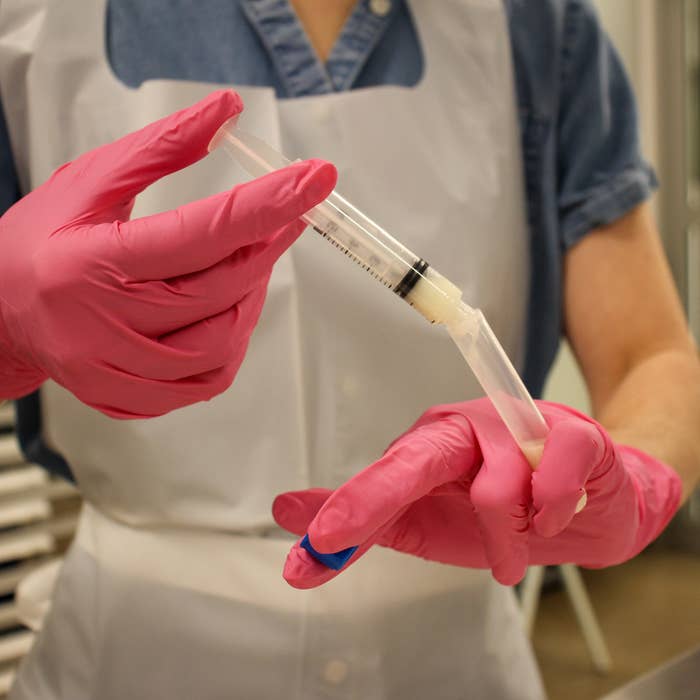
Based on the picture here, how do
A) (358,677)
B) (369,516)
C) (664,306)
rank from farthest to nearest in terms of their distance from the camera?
(664,306) → (358,677) → (369,516)

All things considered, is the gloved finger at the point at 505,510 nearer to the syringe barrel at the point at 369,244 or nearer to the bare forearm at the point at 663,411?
the syringe barrel at the point at 369,244

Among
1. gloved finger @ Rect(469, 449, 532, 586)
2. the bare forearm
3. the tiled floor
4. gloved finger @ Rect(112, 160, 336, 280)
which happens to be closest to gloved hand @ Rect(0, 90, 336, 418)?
gloved finger @ Rect(112, 160, 336, 280)

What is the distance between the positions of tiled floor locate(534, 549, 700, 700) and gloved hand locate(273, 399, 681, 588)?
175 cm

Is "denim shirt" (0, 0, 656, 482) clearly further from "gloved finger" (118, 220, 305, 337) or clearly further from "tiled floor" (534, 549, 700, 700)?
"tiled floor" (534, 549, 700, 700)

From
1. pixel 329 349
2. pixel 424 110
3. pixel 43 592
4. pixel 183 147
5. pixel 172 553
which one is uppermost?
pixel 183 147

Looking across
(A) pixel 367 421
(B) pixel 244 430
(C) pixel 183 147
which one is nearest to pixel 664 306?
(A) pixel 367 421

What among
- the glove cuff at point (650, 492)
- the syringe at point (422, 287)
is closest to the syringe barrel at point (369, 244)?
the syringe at point (422, 287)

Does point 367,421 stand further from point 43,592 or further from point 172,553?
point 43,592

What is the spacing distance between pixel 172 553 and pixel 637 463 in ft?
1.46

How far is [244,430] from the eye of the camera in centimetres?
80

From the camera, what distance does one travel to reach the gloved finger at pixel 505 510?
1.81 feet

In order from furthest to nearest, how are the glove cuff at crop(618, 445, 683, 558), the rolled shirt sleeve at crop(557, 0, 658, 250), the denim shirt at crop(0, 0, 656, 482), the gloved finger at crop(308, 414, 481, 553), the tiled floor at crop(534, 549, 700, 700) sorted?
the tiled floor at crop(534, 549, 700, 700) → the rolled shirt sleeve at crop(557, 0, 658, 250) → the denim shirt at crop(0, 0, 656, 482) → the glove cuff at crop(618, 445, 683, 558) → the gloved finger at crop(308, 414, 481, 553)

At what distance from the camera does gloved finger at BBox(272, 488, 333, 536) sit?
2.00ft

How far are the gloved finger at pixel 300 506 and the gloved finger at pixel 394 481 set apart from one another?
8cm
